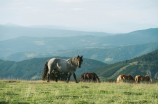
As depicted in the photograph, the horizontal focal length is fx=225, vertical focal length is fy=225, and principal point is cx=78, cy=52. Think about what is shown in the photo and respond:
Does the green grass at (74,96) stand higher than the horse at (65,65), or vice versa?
the horse at (65,65)

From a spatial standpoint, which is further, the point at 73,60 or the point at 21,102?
the point at 73,60

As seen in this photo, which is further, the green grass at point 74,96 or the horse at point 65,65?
the horse at point 65,65

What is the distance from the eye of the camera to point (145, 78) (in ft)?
112

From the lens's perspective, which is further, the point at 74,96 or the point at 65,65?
the point at 65,65

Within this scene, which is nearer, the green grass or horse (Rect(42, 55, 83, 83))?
the green grass

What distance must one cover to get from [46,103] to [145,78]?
27.2 m

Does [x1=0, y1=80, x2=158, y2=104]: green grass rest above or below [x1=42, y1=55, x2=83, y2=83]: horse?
below

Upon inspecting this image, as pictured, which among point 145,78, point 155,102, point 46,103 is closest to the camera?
point 46,103

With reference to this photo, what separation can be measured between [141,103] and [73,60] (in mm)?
14721

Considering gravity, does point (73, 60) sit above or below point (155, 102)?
above

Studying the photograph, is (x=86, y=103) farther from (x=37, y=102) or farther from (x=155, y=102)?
(x=155, y=102)

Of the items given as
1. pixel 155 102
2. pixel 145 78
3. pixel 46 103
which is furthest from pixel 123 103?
pixel 145 78

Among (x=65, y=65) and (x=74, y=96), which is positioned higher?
(x=65, y=65)

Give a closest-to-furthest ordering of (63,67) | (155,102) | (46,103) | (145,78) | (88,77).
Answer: (46,103)
(155,102)
(63,67)
(88,77)
(145,78)
